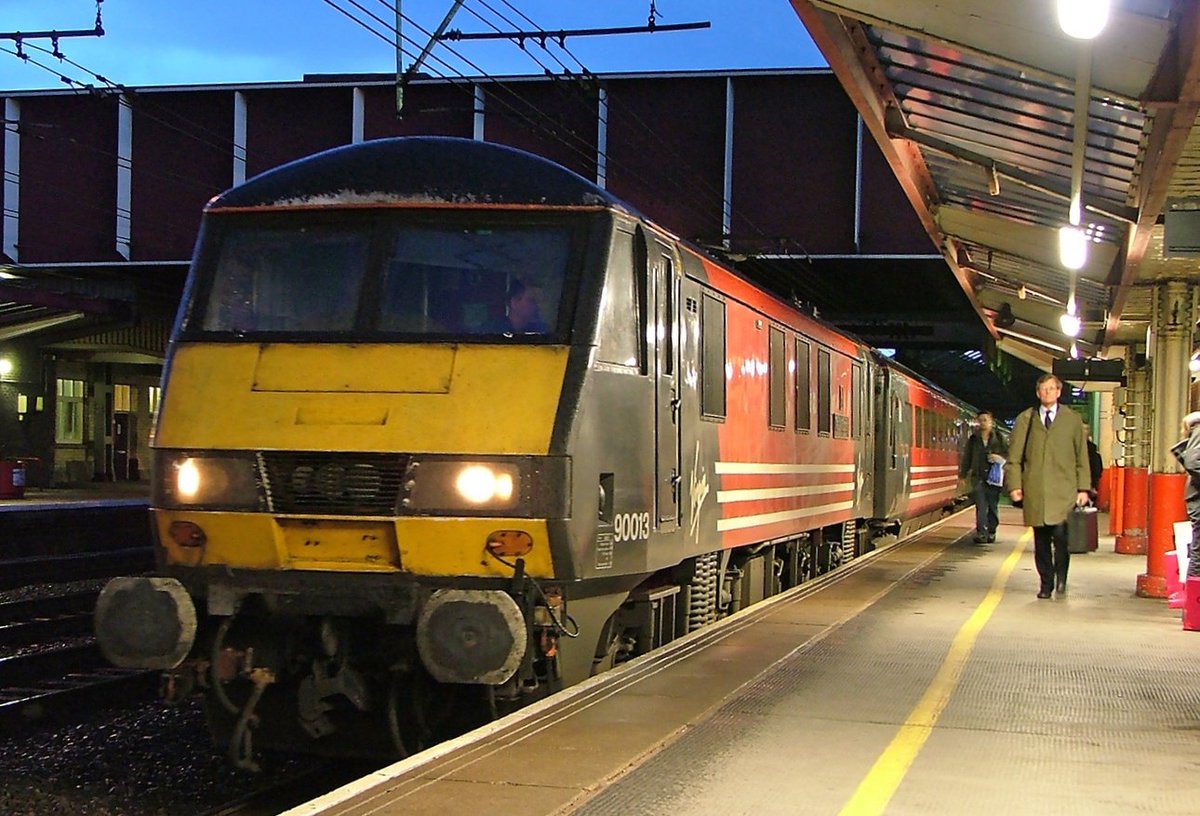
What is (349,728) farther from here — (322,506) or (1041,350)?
(1041,350)

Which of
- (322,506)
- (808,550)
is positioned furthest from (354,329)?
(808,550)

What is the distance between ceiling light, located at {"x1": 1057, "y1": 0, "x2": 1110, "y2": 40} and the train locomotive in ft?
8.47

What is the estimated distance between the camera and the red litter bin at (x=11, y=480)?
28984 mm

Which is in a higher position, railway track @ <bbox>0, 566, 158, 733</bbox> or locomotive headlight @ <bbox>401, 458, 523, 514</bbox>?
locomotive headlight @ <bbox>401, 458, 523, 514</bbox>

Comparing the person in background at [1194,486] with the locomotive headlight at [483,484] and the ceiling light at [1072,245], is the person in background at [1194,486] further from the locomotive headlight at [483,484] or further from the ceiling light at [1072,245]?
the locomotive headlight at [483,484]

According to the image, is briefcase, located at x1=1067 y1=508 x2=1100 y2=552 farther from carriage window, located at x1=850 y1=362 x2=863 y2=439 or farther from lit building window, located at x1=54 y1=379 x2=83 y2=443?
lit building window, located at x1=54 y1=379 x2=83 y2=443

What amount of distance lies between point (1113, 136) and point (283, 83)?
69.4ft

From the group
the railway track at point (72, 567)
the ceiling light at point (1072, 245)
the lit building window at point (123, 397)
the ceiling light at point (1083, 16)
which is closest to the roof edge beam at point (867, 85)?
the ceiling light at point (1072, 245)

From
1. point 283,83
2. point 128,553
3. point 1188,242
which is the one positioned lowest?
point 128,553

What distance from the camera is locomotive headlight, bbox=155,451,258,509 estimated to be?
23.6 feet

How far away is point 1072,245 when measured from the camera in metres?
11.2

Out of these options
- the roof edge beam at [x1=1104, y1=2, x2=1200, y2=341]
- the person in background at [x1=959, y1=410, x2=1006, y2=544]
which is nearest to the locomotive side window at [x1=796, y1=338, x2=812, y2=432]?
the roof edge beam at [x1=1104, y1=2, x2=1200, y2=341]

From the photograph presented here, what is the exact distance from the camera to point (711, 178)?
2747cm

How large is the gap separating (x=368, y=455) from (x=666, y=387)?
7.03 feet
